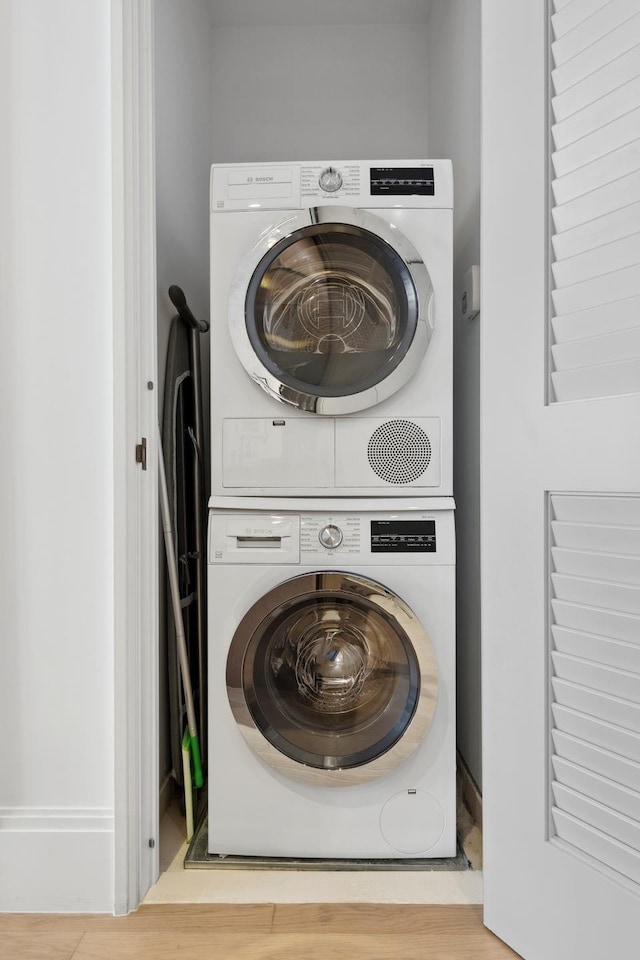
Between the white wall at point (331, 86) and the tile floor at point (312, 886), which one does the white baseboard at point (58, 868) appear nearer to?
the tile floor at point (312, 886)

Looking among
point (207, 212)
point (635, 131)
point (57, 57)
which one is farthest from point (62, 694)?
point (207, 212)

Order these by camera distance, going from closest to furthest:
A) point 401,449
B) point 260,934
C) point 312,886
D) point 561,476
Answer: point 561,476, point 260,934, point 312,886, point 401,449

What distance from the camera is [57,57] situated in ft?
4.52

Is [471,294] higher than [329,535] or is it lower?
higher

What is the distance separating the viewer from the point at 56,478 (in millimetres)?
1416

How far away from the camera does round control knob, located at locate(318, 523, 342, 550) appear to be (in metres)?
1.57

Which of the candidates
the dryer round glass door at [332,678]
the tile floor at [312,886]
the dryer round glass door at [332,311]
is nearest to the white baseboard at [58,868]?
the tile floor at [312,886]

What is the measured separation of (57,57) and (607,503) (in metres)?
1.48

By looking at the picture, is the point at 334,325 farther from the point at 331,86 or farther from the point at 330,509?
the point at 331,86

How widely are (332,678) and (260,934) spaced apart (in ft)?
1.81

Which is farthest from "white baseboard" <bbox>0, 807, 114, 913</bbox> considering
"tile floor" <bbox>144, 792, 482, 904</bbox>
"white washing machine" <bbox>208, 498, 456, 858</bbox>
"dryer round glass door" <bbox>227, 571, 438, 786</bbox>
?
"dryer round glass door" <bbox>227, 571, 438, 786</bbox>

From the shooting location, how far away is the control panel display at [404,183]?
5.16 ft

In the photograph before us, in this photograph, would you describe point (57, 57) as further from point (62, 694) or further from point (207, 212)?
point (62, 694)

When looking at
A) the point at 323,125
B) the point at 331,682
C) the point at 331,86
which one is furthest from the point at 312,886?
the point at 331,86
